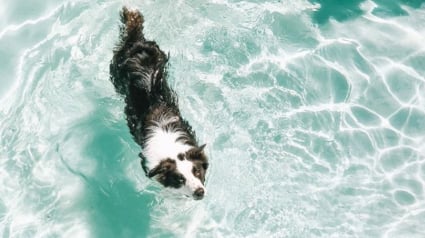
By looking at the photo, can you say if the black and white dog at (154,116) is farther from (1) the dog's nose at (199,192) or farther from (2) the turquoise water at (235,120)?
(2) the turquoise water at (235,120)

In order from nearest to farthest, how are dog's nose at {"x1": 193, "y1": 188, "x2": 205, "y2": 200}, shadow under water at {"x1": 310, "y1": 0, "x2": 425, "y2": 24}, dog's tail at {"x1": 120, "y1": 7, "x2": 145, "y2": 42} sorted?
dog's nose at {"x1": 193, "y1": 188, "x2": 205, "y2": 200} < dog's tail at {"x1": 120, "y1": 7, "x2": 145, "y2": 42} < shadow under water at {"x1": 310, "y1": 0, "x2": 425, "y2": 24}

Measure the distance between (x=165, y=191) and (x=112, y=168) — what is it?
54.5 inches

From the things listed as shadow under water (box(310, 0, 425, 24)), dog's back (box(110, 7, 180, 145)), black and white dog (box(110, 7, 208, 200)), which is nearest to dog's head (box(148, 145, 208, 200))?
black and white dog (box(110, 7, 208, 200))

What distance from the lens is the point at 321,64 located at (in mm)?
7914

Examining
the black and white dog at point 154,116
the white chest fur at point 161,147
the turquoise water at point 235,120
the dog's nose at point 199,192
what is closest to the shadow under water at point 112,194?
the turquoise water at point 235,120

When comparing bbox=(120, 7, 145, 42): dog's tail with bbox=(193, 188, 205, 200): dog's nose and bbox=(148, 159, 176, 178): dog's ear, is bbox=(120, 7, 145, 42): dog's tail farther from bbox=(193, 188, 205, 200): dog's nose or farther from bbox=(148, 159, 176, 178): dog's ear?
bbox=(193, 188, 205, 200): dog's nose

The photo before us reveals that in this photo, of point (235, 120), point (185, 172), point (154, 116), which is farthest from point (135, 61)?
point (235, 120)

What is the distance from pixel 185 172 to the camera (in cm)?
527

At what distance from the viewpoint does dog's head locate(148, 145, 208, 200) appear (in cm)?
520

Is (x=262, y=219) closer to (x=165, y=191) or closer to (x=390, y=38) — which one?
(x=165, y=191)

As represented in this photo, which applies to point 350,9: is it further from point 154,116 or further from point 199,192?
point 199,192

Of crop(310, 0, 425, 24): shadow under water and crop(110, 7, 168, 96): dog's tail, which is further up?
crop(110, 7, 168, 96): dog's tail

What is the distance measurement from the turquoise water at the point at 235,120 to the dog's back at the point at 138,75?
961 millimetres

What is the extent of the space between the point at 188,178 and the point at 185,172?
8 centimetres
